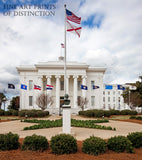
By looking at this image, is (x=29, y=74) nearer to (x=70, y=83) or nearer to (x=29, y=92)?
(x=29, y=92)

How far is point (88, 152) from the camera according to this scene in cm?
673

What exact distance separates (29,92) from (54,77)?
7.89 meters

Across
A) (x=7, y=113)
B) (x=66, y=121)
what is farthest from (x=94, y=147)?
(x=7, y=113)

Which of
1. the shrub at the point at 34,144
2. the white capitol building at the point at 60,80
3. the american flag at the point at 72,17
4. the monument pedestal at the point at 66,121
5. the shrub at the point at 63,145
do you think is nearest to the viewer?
the shrub at the point at 63,145

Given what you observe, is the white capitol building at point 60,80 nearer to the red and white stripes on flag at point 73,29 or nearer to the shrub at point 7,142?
the red and white stripes on flag at point 73,29

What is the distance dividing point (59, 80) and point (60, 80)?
2.97m

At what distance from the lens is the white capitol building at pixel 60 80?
41.8 metres

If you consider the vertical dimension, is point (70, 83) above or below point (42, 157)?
above

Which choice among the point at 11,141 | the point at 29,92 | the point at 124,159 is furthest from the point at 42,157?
the point at 29,92

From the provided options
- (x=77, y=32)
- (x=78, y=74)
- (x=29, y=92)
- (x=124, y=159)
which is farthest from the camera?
(x=29, y=92)

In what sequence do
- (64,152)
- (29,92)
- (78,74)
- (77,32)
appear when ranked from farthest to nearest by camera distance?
(29,92)
(78,74)
(77,32)
(64,152)

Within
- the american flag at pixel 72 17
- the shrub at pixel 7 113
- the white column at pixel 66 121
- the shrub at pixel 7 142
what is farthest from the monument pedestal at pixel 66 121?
the shrub at pixel 7 113

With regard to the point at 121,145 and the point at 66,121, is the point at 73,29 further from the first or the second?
the point at 121,145

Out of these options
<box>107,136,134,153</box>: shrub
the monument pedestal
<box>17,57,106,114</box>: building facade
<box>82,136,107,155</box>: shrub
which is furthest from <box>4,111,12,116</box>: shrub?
<box>107,136,134,153</box>: shrub
